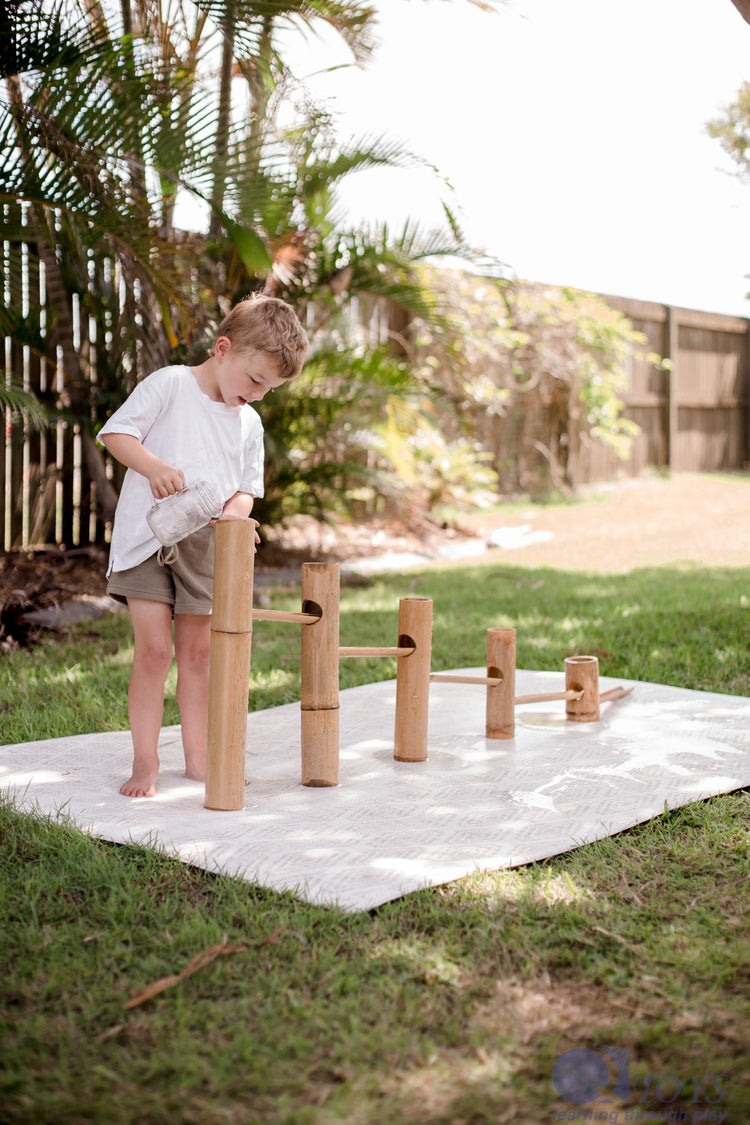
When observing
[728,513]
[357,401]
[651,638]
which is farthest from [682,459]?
[651,638]

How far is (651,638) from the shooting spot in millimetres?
4566

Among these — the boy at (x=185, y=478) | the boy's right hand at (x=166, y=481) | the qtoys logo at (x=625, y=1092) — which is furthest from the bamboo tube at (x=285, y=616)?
the qtoys logo at (x=625, y=1092)

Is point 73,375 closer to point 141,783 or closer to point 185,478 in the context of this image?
point 185,478

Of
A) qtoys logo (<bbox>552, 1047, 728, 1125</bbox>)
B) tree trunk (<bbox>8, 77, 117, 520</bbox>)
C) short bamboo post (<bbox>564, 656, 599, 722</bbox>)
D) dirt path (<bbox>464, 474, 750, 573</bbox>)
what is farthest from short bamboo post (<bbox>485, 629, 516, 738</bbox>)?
dirt path (<bbox>464, 474, 750, 573</bbox>)

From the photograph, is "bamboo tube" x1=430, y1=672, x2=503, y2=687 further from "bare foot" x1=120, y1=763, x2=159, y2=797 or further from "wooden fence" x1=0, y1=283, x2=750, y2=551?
"wooden fence" x1=0, y1=283, x2=750, y2=551

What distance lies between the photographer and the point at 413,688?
2.86 meters

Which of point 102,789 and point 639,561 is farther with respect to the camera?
point 639,561

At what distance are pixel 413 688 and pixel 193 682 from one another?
0.62m

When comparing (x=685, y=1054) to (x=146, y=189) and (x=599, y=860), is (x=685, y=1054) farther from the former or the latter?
(x=146, y=189)

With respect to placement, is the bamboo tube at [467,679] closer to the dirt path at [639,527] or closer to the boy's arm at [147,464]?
the boy's arm at [147,464]

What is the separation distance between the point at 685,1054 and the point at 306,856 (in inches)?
35.5

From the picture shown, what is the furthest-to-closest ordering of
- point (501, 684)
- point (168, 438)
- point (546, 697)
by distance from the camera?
Answer: 1. point (546, 697)
2. point (501, 684)
3. point (168, 438)

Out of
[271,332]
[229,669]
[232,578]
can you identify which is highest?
[271,332]

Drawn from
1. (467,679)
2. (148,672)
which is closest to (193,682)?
(148,672)
